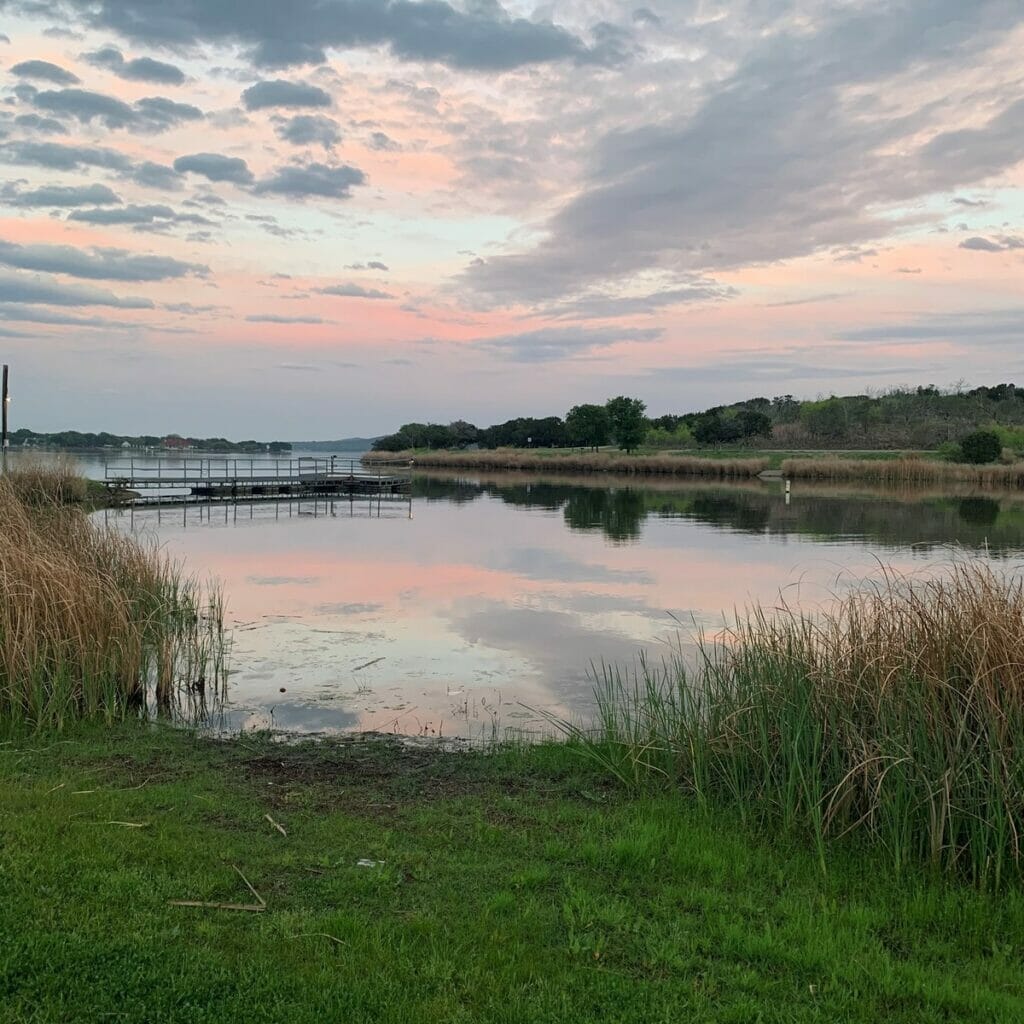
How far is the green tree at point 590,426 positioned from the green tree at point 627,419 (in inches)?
619

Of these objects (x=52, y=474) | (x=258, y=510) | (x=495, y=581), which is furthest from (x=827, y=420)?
(x=52, y=474)

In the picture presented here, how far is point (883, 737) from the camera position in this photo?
6.34 metres

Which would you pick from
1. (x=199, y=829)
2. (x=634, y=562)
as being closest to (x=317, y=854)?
(x=199, y=829)

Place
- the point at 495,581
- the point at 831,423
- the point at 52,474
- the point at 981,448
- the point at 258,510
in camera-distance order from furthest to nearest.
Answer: the point at 831,423, the point at 981,448, the point at 258,510, the point at 52,474, the point at 495,581

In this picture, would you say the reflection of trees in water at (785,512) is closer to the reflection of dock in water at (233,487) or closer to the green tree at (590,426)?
the reflection of dock in water at (233,487)

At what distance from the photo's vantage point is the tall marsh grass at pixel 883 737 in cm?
588

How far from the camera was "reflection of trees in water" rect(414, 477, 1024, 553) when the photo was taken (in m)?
32.2

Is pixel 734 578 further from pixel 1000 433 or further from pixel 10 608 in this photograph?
pixel 1000 433

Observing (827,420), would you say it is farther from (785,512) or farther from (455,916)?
(455,916)

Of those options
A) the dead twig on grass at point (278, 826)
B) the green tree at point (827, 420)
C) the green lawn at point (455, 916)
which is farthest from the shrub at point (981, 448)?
the dead twig on grass at point (278, 826)

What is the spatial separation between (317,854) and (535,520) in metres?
35.1

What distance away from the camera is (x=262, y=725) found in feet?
34.3

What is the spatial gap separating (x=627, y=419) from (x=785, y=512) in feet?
170

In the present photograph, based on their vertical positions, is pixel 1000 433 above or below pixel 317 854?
above
